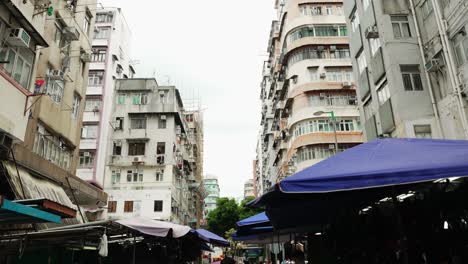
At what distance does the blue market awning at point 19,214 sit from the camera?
14.5ft

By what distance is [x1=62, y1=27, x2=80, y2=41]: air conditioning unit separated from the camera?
1408 centimetres

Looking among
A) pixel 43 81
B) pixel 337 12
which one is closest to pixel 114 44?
pixel 337 12

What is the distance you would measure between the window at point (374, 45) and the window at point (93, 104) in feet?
83.1

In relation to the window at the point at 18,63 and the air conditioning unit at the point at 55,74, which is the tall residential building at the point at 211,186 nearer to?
the air conditioning unit at the point at 55,74

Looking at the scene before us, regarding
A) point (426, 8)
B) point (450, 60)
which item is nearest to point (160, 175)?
point (426, 8)

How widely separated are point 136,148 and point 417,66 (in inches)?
1055

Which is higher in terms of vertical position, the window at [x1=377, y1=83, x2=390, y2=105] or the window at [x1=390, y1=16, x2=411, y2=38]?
the window at [x1=390, y1=16, x2=411, y2=38]

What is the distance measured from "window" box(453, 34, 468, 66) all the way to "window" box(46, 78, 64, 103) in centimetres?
1381

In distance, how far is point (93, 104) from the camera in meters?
34.3

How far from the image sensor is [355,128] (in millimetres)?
30094

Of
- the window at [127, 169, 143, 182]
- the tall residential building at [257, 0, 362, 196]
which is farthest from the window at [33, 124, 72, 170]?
the window at [127, 169, 143, 182]

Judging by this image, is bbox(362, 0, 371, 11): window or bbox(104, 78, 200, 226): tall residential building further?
bbox(104, 78, 200, 226): tall residential building

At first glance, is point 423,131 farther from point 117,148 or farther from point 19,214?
point 117,148

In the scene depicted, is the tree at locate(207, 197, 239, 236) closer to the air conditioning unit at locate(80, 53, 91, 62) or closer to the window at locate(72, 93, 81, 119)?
the window at locate(72, 93, 81, 119)
